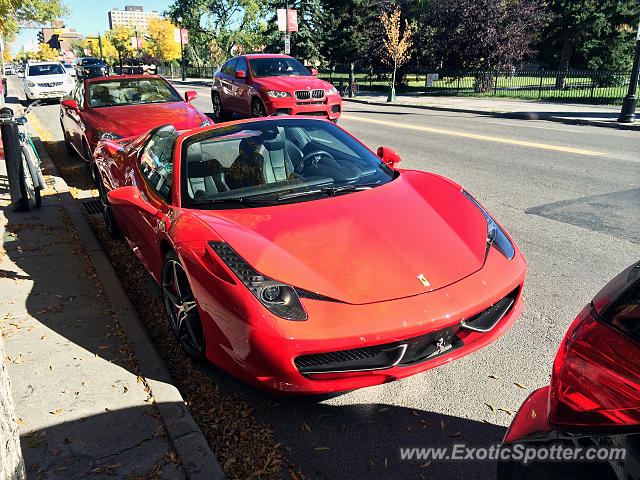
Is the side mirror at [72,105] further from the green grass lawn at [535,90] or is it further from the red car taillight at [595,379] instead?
the green grass lawn at [535,90]

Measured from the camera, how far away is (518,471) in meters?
1.58

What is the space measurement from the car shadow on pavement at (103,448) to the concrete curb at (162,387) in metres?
0.06

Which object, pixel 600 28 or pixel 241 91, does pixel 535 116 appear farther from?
pixel 600 28

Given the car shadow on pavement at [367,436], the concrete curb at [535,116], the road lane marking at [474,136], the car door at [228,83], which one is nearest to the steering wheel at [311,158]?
the car shadow on pavement at [367,436]

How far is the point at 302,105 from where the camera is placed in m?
13.9

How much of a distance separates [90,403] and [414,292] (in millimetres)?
1972

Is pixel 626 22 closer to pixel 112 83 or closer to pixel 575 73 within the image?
pixel 575 73

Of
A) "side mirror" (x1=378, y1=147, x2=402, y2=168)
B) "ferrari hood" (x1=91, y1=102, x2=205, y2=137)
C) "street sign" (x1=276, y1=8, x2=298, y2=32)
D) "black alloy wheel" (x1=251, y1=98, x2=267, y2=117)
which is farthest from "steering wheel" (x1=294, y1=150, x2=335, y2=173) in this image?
"street sign" (x1=276, y1=8, x2=298, y2=32)

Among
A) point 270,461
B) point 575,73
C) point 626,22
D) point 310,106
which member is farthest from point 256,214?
point 626,22

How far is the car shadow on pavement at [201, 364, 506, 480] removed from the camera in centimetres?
262

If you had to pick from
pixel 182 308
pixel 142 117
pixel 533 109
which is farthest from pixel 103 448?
pixel 533 109

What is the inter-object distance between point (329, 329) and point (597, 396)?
54.7 inches

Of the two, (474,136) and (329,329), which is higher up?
(329,329)

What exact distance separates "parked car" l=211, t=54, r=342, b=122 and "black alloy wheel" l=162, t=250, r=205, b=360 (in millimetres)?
10737
